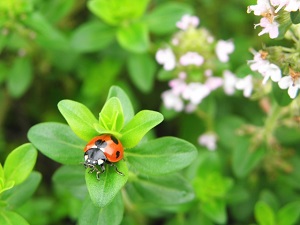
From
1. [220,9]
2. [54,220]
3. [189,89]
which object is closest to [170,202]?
[189,89]

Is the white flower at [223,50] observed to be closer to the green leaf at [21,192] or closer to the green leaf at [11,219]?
the green leaf at [21,192]

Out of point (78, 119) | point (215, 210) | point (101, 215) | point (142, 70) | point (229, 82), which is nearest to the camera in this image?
point (78, 119)

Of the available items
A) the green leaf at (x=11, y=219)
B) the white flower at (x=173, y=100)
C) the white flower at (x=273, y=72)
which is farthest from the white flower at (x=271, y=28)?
the green leaf at (x=11, y=219)

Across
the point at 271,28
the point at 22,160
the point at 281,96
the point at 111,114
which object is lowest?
the point at 22,160

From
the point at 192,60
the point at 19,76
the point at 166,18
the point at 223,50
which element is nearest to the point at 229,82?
the point at 223,50

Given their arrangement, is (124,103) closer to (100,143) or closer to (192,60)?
(100,143)

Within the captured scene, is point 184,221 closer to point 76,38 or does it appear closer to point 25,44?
point 76,38
